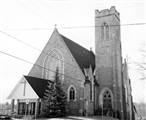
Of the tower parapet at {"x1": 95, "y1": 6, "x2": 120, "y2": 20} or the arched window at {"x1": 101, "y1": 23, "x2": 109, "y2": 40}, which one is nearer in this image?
the arched window at {"x1": 101, "y1": 23, "x2": 109, "y2": 40}

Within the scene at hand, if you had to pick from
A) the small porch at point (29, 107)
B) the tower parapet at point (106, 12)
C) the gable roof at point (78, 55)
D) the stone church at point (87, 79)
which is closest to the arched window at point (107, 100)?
the stone church at point (87, 79)

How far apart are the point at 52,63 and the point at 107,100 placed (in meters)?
10.8

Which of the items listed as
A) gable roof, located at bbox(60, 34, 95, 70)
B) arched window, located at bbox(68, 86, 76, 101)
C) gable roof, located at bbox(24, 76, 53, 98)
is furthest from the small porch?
gable roof, located at bbox(60, 34, 95, 70)

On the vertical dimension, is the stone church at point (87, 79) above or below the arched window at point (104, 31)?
below

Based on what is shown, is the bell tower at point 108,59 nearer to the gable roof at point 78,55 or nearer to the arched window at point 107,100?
the arched window at point 107,100

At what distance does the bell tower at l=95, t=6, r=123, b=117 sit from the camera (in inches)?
1227

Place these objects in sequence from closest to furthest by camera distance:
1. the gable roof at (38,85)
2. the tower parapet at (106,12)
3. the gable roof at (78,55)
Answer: the gable roof at (38,85) < the gable roof at (78,55) < the tower parapet at (106,12)

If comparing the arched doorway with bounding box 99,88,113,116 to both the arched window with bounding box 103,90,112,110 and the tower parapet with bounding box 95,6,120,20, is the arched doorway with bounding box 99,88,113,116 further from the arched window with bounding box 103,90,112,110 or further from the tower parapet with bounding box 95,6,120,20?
the tower parapet with bounding box 95,6,120,20

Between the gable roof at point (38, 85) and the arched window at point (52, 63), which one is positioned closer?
the gable roof at point (38, 85)

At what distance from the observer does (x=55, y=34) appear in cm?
3472

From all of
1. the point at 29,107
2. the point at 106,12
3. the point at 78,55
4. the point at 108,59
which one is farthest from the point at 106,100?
the point at 106,12

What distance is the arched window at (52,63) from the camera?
3375 cm

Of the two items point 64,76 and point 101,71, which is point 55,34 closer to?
point 64,76

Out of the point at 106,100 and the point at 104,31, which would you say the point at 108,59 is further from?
the point at 106,100
